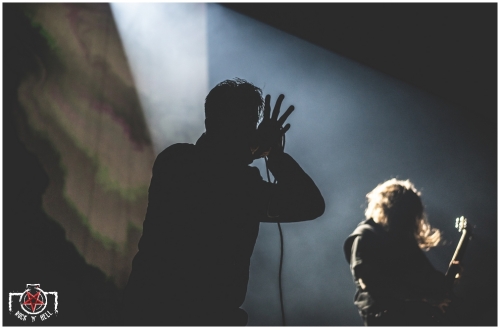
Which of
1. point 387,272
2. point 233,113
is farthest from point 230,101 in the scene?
point 387,272

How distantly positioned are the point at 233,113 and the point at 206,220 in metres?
0.23

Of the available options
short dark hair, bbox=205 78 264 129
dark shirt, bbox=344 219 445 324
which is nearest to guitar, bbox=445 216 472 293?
dark shirt, bbox=344 219 445 324

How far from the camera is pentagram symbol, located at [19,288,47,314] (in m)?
1.56

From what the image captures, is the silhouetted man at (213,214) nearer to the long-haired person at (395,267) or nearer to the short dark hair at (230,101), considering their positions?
the short dark hair at (230,101)

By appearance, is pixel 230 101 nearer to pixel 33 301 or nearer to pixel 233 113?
pixel 233 113

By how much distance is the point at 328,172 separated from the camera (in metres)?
2.38

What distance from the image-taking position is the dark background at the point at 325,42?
1751 mm

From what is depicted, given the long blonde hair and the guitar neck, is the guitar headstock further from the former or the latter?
the long blonde hair

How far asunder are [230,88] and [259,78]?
5.71 feet

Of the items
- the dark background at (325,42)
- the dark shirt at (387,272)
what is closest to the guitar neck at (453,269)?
the dark shirt at (387,272)

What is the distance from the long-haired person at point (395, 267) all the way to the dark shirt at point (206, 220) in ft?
3.21

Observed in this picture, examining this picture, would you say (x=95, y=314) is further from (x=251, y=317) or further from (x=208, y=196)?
(x=208, y=196)

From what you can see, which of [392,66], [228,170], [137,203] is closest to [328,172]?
[392,66]

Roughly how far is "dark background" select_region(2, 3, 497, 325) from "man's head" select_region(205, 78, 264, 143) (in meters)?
1.31
